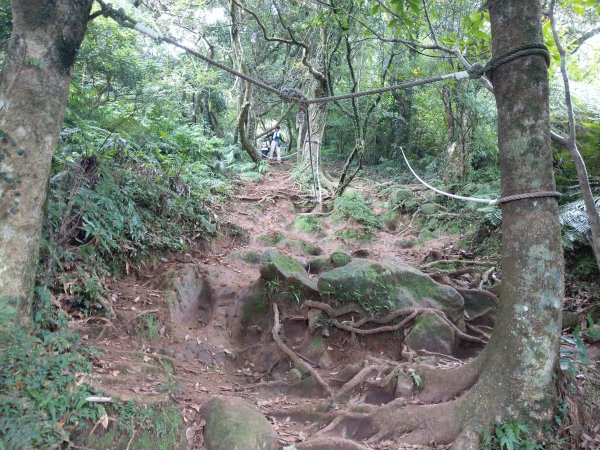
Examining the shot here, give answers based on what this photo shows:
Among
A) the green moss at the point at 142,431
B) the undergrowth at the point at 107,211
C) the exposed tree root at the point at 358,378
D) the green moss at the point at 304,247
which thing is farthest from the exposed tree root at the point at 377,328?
the green moss at the point at 304,247

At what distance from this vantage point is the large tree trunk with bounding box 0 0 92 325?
3057mm

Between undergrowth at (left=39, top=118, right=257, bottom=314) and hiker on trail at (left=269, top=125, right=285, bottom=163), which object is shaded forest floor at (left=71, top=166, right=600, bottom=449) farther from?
hiker on trail at (left=269, top=125, right=285, bottom=163)

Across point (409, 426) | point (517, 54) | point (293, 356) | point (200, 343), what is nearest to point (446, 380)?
point (409, 426)

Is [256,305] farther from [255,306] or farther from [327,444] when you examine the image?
[327,444]

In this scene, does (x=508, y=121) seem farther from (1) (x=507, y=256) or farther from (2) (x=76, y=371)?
(2) (x=76, y=371)

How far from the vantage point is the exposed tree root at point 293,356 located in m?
4.60

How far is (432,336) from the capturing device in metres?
5.13

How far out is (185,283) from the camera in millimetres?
6090

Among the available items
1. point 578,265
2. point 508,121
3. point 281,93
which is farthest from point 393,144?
point 508,121

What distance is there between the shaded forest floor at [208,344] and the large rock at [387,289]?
0.46 metres

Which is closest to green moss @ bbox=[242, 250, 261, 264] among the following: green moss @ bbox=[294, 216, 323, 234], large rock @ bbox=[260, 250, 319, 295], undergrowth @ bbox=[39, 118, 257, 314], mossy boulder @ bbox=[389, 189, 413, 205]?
undergrowth @ bbox=[39, 118, 257, 314]

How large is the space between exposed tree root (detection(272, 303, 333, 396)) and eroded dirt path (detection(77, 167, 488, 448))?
0.15 metres

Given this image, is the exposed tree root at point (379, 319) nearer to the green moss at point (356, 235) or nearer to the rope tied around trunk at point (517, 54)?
the rope tied around trunk at point (517, 54)

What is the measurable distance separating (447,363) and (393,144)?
459 inches
